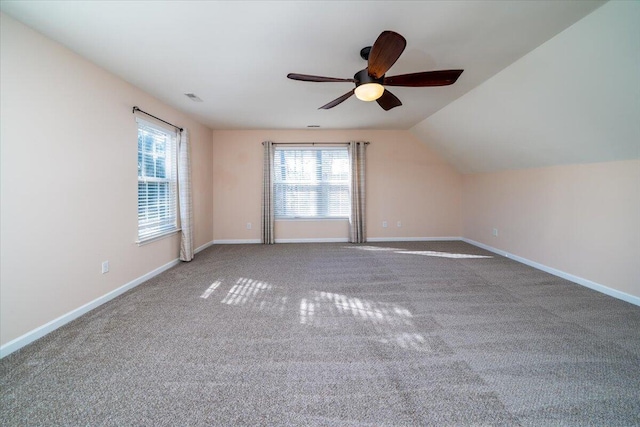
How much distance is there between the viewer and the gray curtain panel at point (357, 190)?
544 cm

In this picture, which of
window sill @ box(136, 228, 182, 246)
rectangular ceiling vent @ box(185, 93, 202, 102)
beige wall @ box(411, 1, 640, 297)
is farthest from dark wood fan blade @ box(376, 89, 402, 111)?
window sill @ box(136, 228, 182, 246)

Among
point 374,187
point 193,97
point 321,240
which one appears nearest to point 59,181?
point 193,97

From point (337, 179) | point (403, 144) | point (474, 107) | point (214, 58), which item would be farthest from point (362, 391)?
point (403, 144)

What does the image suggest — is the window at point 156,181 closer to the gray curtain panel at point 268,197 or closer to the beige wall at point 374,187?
the beige wall at point 374,187

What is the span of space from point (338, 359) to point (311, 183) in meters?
4.16

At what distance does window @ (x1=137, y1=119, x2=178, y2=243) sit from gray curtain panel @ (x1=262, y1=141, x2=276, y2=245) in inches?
70.1

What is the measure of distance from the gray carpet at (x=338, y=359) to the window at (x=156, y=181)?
0.85 metres

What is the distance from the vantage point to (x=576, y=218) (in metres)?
3.16

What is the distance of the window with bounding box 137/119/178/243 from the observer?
10.8 ft

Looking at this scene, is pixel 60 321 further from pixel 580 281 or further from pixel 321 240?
pixel 580 281

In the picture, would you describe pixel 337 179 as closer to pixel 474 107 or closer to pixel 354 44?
pixel 474 107

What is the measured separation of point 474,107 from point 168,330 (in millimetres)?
4316

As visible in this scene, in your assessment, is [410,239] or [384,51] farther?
[410,239]

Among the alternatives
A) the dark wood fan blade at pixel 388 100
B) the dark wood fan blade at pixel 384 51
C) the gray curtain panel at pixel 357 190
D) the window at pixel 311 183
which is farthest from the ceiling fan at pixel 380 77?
the window at pixel 311 183
